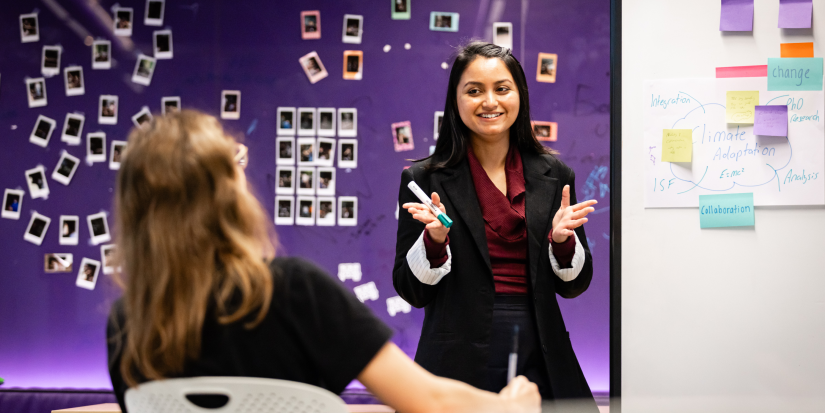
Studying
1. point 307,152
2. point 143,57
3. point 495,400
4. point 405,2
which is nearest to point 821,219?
point 495,400

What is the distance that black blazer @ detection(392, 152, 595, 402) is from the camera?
1.38 metres

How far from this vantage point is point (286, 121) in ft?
9.03

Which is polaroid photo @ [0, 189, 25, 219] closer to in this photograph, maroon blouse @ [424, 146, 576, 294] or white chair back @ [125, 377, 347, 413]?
maroon blouse @ [424, 146, 576, 294]

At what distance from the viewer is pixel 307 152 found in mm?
2748

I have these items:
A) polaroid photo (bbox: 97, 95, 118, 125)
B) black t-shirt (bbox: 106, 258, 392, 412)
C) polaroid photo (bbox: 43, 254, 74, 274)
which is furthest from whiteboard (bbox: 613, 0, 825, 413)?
polaroid photo (bbox: 43, 254, 74, 274)

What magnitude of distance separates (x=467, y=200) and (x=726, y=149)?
1036 mm

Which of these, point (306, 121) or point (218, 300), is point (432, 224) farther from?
point (306, 121)

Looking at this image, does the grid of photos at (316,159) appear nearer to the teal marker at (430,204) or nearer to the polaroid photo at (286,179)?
the polaroid photo at (286,179)

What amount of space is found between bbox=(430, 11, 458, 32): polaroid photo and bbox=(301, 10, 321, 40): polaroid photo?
0.53 metres

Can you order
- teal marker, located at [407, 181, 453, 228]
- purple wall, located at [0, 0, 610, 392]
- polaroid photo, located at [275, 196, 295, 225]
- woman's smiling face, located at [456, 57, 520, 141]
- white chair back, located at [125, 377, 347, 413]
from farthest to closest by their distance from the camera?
polaroid photo, located at [275, 196, 295, 225]
purple wall, located at [0, 0, 610, 392]
woman's smiling face, located at [456, 57, 520, 141]
teal marker, located at [407, 181, 453, 228]
white chair back, located at [125, 377, 347, 413]

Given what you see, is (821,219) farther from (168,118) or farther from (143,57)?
(143,57)

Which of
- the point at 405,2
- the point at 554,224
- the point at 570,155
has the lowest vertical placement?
the point at 554,224

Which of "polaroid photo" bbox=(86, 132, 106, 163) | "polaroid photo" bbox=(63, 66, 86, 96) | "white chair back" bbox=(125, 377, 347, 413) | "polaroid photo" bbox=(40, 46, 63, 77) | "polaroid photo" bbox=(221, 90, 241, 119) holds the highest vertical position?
"polaroid photo" bbox=(40, 46, 63, 77)

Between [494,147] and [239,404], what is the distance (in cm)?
103
